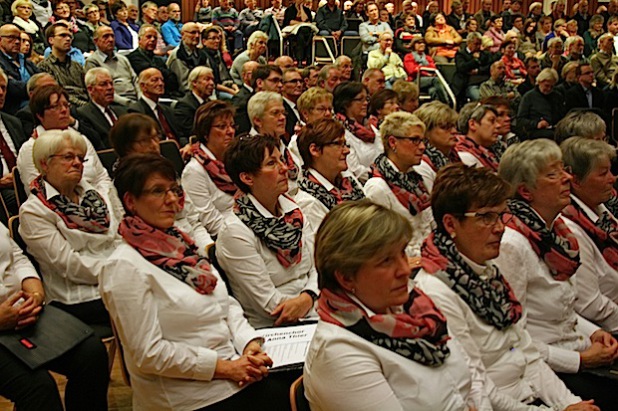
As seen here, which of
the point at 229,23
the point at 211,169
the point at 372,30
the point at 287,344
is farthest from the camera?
the point at 229,23

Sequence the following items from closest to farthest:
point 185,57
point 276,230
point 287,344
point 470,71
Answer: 1. point 287,344
2. point 276,230
3. point 185,57
4. point 470,71

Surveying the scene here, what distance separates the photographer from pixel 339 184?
3254 millimetres

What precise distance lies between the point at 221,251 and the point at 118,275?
58 centimetres

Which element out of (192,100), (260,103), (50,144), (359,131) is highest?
(50,144)

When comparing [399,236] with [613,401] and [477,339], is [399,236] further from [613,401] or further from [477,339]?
[613,401]

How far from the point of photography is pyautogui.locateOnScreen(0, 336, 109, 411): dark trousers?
2020mm

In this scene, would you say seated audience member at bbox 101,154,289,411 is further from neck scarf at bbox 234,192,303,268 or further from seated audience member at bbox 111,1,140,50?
seated audience member at bbox 111,1,140,50

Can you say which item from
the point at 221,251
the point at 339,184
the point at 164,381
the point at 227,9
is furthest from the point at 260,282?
the point at 227,9

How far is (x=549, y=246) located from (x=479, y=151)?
87.7 inches

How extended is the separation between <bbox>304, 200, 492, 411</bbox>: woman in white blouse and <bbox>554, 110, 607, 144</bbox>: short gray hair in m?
2.73

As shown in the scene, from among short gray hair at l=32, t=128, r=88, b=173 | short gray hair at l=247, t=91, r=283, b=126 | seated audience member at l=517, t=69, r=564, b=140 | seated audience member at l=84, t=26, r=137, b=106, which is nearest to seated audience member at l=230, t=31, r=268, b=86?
seated audience member at l=84, t=26, r=137, b=106

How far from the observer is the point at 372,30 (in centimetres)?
1036

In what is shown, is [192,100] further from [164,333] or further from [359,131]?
[164,333]

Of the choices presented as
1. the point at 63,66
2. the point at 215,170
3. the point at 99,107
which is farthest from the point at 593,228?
the point at 63,66
